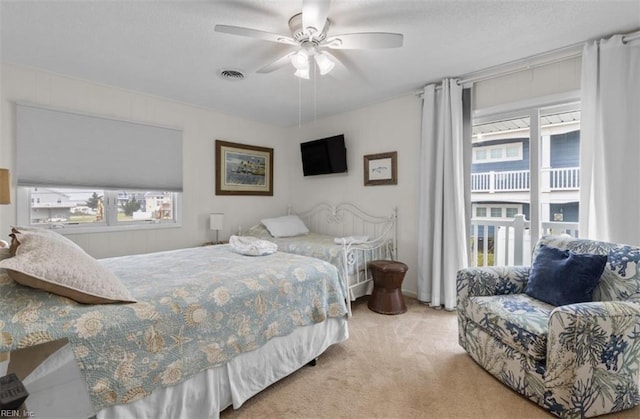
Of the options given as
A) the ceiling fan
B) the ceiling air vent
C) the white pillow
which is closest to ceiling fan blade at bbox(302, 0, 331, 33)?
the ceiling fan

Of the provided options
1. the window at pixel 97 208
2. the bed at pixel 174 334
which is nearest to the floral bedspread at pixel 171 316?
the bed at pixel 174 334

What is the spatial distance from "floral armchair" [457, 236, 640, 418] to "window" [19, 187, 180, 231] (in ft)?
11.4

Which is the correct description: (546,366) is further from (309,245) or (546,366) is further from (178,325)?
(309,245)

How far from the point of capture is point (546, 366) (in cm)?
157

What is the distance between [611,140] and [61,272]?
3.49 metres

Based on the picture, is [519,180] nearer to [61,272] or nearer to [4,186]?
[61,272]

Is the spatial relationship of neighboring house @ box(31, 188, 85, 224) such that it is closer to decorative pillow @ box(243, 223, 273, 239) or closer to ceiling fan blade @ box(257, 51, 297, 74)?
decorative pillow @ box(243, 223, 273, 239)

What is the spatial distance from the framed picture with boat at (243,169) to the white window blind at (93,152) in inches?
22.4

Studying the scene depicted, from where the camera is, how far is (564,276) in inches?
72.8

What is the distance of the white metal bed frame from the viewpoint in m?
3.02

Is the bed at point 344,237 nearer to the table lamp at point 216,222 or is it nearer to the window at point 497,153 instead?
the table lamp at point 216,222

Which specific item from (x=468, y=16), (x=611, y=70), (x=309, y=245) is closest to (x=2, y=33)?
(x=309, y=245)

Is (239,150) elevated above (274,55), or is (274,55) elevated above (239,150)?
(274,55)

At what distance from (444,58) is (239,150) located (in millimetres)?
2848
